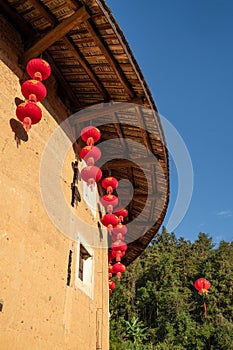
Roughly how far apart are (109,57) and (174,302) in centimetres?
3451

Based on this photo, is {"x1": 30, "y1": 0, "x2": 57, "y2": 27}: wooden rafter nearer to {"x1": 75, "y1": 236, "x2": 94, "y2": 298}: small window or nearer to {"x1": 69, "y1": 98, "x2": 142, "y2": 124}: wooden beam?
{"x1": 69, "y1": 98, "x2": 142, "y2": 124}: wooden beam

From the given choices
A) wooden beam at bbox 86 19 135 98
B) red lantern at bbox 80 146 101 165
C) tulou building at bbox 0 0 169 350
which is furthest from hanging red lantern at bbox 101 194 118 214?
wooden beam at bbox 86 19 135 98

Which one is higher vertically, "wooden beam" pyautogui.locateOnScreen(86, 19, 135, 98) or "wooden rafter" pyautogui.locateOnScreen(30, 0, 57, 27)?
"wooden rafter" pyautogui.locateOnScreen(30, 0, 57, 27)

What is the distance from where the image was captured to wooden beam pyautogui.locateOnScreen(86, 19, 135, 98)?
466 cm

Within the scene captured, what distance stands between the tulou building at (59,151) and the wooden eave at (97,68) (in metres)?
0.02

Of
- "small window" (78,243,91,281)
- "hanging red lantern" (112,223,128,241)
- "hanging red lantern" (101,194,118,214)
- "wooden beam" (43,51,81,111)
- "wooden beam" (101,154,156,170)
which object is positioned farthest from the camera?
"hanging red lantern" (112,223,128,241)

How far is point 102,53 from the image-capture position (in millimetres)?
5051

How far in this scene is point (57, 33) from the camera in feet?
15.4

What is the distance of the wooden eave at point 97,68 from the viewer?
4.61 metres

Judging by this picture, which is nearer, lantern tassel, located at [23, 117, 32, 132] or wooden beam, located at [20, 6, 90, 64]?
lantern tassel, located at [23, 117, 32, 132]

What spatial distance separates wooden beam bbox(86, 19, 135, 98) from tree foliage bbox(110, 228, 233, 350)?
24674mm

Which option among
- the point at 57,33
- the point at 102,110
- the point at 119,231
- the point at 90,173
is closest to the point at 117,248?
the point at 119,231

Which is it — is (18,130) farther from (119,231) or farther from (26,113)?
(119,231)

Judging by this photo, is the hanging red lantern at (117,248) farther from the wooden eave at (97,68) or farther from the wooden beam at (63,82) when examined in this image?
the wooden beam at (63,82)
